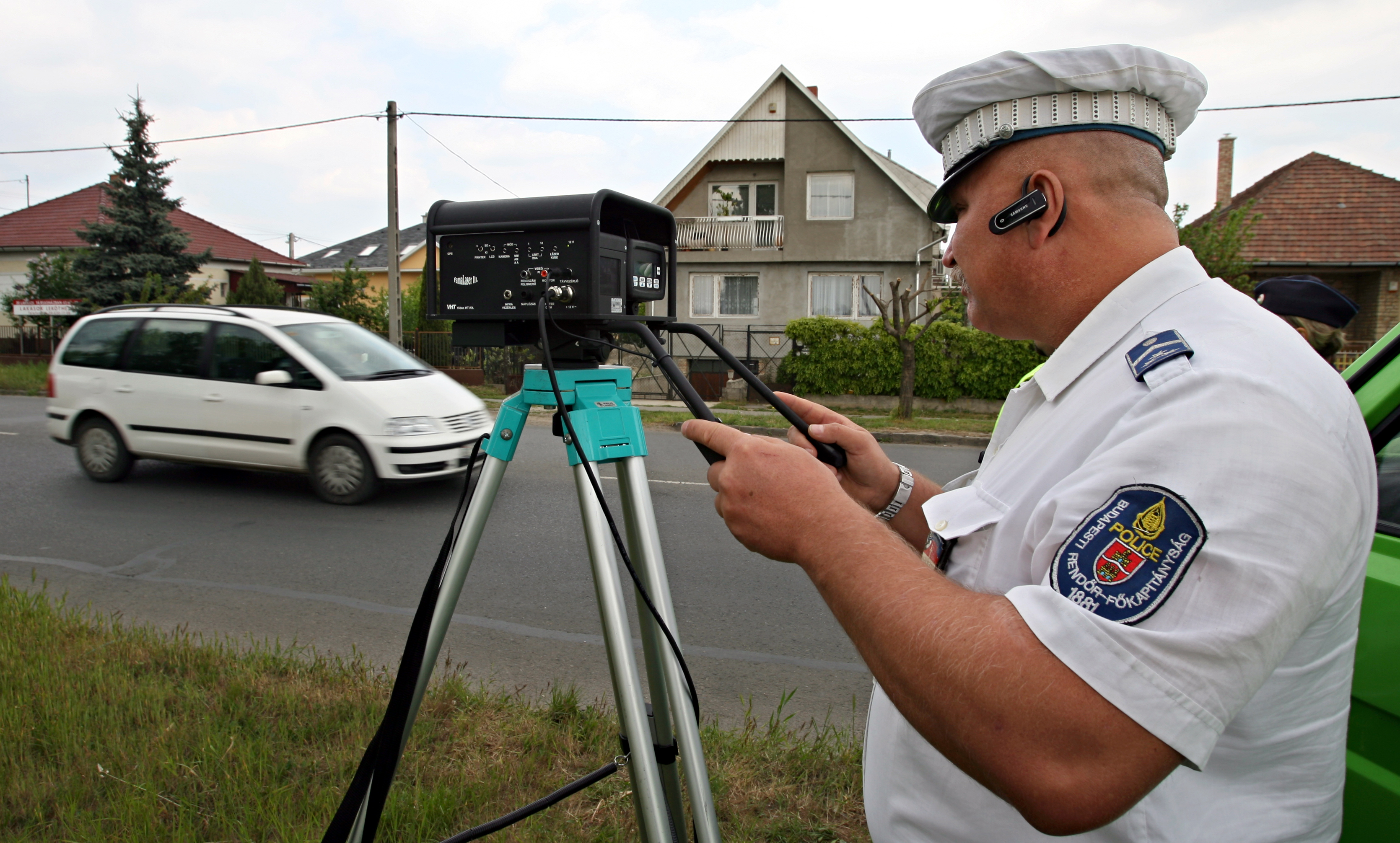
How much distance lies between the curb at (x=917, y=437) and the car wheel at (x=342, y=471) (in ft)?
17.2

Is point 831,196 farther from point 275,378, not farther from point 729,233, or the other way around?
point 275,378

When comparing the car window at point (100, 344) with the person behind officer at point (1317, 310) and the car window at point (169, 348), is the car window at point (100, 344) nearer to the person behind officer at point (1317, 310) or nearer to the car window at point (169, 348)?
the car window at point (169, 348)

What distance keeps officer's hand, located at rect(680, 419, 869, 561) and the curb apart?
32.9ft

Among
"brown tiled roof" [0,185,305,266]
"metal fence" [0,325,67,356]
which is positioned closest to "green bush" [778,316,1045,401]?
"metal fence" [0,325,67,356]

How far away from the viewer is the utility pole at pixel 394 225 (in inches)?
659

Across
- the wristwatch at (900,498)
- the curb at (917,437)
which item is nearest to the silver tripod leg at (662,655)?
the wristwatch at (900,498)

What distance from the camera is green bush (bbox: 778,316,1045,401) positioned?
50.5 ft

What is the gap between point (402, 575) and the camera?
16.9 ft

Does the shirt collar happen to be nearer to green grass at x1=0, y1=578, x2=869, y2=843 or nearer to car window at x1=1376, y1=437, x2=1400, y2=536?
car window at x1=1376, y1=437, x2=1400, y2=536

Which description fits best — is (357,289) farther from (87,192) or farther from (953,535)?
(953,535)

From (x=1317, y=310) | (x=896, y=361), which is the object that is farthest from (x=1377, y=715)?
(x=896, y=361)

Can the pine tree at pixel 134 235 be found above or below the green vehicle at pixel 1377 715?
above

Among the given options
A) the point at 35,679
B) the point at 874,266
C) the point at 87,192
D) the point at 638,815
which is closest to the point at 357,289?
the point at 874,266

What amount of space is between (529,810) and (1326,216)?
23.3 metres
